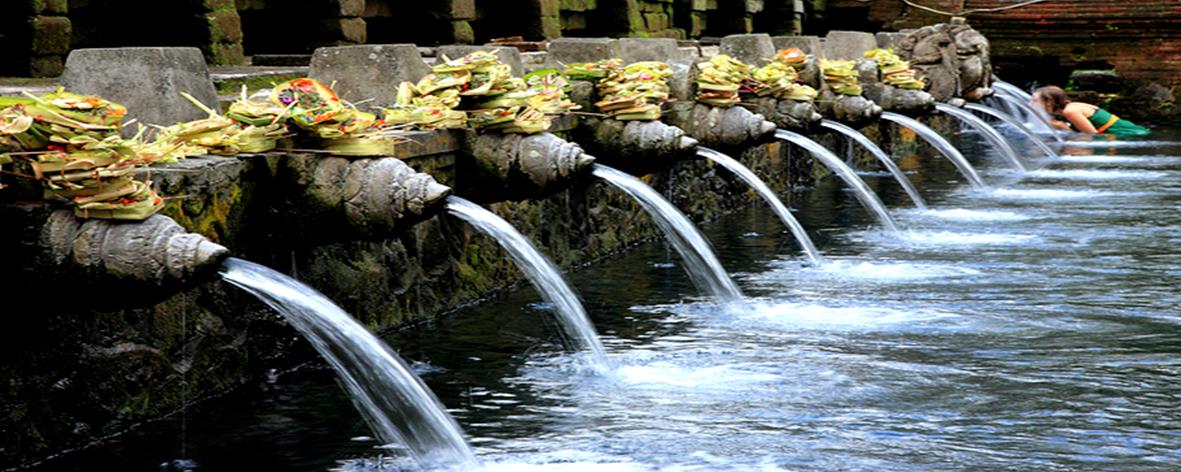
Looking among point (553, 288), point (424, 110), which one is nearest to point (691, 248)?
point (553, 288)

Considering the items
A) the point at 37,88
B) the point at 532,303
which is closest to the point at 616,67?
the point at 532,303

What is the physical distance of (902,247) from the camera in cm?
1049

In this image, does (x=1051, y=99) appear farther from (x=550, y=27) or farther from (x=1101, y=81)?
(x=550, y=27)

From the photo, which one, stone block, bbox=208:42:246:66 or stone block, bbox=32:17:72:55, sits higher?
stone block, bbox=32:17:72:55

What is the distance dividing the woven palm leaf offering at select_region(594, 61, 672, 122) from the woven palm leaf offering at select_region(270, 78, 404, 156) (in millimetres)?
3183

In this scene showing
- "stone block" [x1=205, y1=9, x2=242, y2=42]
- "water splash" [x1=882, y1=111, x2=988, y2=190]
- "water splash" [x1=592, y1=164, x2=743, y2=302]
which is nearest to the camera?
"water splash" [x1=592, y1=164, x2=743, y2=302]

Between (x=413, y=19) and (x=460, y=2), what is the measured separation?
21.1 inches

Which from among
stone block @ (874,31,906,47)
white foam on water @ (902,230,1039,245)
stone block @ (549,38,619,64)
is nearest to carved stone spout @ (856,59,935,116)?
stone block @ (874,31,906,47)

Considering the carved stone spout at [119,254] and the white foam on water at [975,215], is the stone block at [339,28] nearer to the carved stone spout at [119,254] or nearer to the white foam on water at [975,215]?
the white foam on water at [975,215]

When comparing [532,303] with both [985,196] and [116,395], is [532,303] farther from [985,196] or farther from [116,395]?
[985,196]

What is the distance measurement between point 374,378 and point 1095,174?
1233 centimetres

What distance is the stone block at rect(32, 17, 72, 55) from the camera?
30.5 feet

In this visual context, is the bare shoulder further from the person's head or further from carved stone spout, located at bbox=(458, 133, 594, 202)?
carved stone spout, located at bbox=(458, 133, 594, 202)

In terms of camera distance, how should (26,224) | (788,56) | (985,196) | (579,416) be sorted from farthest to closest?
(985,196), (788,56), (579,416), (26,224)
